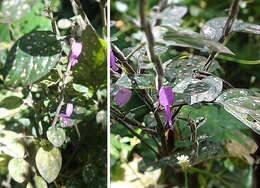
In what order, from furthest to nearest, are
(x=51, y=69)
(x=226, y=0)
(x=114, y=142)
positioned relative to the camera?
(x=226, y=0), (x=114, y=142), (x=51, y=69)

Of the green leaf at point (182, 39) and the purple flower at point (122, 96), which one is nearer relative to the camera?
the green leaf at point (182, 39)

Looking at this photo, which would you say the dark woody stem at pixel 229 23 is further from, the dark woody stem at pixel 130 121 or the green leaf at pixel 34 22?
the green leaf at pixel 34 22

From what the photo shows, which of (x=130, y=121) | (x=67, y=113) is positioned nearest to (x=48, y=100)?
(x=67, y=113)

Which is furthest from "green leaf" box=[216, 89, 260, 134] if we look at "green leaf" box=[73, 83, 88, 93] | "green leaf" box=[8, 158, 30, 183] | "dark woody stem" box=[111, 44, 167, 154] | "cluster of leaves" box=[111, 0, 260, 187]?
"green leaf" box=[8, 158, 30, 183]

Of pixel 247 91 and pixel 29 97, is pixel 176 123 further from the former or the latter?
pixel 29 97

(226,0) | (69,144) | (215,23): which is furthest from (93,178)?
(226,0)

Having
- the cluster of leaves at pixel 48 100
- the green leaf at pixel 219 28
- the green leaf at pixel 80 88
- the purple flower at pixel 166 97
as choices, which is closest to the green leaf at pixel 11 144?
the cluster of leaves at pixel 48 100
